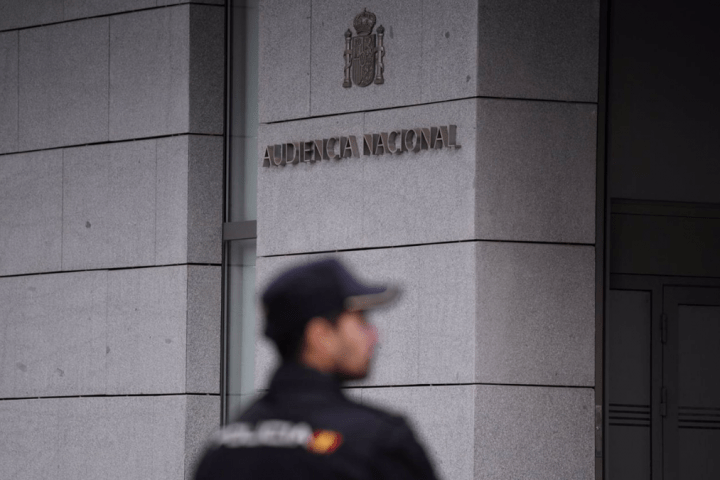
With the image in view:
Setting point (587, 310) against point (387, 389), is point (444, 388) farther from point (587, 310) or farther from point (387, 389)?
point (587, 310)

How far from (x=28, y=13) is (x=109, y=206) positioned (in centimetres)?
197

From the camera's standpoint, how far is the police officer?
12.8 feet

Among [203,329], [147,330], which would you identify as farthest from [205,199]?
[147,330]

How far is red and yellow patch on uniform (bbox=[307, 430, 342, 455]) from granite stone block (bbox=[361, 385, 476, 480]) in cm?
544

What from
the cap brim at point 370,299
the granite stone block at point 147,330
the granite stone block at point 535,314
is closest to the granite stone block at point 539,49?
the granite stone block at point 535,314

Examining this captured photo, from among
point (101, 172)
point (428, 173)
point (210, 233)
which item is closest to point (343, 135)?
point (428, 173)

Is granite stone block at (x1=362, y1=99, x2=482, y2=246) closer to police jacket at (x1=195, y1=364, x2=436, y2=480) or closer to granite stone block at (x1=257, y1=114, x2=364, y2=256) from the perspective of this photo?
granite stone block at (x1=257, y1=114, x2=364, y2=256)

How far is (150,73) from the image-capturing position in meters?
11.4

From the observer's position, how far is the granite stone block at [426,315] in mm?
9492

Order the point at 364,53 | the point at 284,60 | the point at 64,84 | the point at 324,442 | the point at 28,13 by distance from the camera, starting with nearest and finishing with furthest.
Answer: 1. the point at 324,442
2. the point at 364,53
3. the point at 284,60
4. the point at 64,84
5. the point at 28,13

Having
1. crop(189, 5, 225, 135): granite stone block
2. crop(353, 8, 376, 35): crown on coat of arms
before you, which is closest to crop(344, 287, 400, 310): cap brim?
crop(353, 8, 376, 35): crown on coat of arms

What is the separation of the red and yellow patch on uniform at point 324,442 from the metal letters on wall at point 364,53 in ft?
20.7

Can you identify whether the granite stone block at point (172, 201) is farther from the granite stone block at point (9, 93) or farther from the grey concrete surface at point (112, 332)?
the granite stone block at point (9, 93)

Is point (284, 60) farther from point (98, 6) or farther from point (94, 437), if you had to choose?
point (94, 437)
